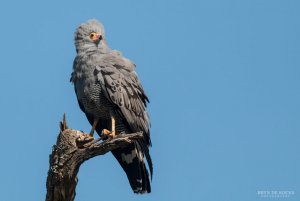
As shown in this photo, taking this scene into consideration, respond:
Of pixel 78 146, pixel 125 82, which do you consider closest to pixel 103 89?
pixel 125 82

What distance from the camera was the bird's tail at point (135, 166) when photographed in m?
9.58

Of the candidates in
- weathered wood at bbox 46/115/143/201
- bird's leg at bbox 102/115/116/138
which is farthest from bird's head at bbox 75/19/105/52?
weathered wood at bbox 46/115/143/201

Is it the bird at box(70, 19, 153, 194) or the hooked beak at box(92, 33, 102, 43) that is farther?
the hooked beak at box(92, 33, 102, 43)

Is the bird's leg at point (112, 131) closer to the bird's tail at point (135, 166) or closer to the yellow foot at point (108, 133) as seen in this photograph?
the yellow foot at point (108, 133)

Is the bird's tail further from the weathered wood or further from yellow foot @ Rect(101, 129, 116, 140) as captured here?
the weathered wood

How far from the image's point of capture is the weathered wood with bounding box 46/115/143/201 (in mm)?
7754

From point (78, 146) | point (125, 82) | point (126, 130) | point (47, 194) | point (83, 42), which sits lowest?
point (47, 194)

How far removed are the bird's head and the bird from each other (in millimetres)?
247

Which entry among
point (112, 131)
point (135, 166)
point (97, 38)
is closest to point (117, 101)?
point (112, 131)

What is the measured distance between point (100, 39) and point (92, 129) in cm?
154

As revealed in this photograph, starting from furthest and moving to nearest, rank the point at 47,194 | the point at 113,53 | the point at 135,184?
the point at 113,53, the point at 135,184, the point at 47,194

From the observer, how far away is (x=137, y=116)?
995 centimetres

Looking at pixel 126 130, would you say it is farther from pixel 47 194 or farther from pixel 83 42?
pixel 47 194

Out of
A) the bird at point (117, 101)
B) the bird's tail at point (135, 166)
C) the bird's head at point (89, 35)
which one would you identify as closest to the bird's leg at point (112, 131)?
the bird at point (117, 101)
